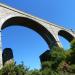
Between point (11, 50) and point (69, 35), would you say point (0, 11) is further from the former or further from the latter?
point (69, 35)

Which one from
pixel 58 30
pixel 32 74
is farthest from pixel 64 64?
pixel 58 30

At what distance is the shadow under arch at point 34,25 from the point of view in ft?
63.3

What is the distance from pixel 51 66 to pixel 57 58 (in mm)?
1097

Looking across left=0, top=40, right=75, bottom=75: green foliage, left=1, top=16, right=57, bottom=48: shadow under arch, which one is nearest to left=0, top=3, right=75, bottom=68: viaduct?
left=1, top=16, right=57, bottom=48: shadow under arch

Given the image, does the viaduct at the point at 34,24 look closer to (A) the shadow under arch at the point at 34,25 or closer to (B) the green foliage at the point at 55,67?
(A) the shadow under arch at the point at 34,25

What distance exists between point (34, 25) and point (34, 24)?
0.09m

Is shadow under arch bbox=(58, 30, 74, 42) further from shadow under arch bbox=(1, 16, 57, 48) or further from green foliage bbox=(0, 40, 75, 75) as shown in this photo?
green foliage bbox=(0, 40, 75, 75)

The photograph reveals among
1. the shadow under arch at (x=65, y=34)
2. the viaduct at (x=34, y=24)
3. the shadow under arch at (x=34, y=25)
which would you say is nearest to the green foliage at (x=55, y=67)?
the shadow under arch at (x=34, y=25)

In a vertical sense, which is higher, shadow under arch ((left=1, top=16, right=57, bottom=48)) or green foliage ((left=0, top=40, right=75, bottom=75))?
shadow under arch ((left=1, top=16, right=57, bottom=48))

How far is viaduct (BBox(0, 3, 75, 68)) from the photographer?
722 inches

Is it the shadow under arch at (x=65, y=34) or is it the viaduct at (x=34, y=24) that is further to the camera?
the shadow under arch at (x=65, y=34)

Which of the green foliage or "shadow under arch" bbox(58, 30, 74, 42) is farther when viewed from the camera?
"shadow under arch" bbox(58, 30, 74, 42)

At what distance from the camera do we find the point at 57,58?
55.6 feet

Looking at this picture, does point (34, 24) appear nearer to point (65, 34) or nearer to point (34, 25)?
point (34, 25)
